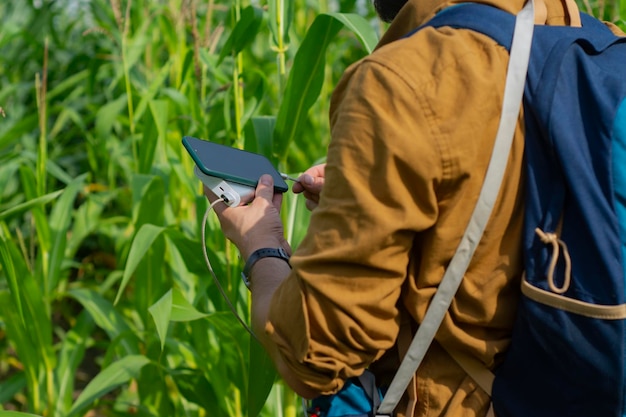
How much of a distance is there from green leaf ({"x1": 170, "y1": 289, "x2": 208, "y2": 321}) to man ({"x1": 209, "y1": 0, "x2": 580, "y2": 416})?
2.13 feet

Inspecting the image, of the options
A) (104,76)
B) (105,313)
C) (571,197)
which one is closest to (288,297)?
(571,197)

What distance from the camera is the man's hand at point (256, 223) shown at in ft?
3.96

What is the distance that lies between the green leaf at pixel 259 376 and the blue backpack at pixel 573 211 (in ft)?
2.51

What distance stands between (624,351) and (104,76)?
10.1ft

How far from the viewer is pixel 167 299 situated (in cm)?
174

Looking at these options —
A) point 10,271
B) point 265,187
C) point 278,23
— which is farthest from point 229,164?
point 10,271

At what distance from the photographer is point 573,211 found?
100 cm

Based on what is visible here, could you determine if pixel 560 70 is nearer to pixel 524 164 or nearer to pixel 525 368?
pixel 524 164

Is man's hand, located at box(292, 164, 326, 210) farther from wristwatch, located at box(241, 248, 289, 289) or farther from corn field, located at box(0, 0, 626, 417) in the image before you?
corn field, located at box(0, 0, 626, 417)

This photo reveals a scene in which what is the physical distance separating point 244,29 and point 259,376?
740mm

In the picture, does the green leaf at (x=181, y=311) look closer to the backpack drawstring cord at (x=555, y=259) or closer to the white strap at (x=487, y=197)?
the white strap at (x=487, y=197)

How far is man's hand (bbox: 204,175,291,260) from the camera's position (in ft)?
3.96

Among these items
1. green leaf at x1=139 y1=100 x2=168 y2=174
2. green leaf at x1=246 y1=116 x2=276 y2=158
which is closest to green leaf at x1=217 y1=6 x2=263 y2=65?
green leaf at x1=246 y1=116 x2=276 y2=158

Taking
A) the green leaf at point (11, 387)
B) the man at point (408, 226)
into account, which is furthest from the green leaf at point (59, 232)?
the man at point (408, 226)
